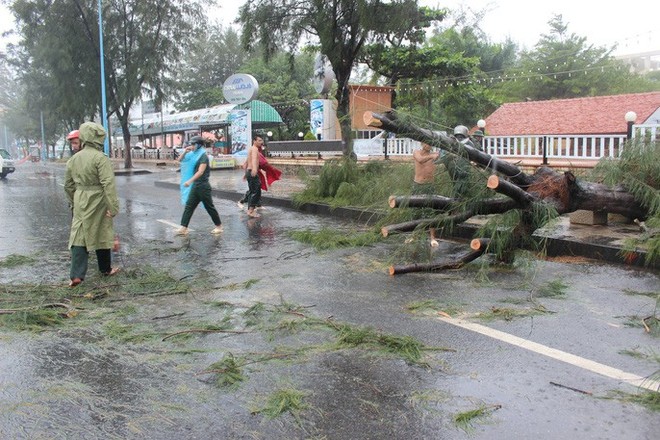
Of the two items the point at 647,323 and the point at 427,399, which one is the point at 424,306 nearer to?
the point at 647,323

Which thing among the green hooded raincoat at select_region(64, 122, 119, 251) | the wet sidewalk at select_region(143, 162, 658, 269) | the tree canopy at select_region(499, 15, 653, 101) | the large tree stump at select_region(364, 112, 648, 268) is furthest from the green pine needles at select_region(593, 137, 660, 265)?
the tree canopy at select_region(499, 15, 653, 101)

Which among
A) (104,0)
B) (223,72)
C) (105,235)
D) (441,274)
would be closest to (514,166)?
(441,274)

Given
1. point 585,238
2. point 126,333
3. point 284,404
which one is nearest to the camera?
point 284,404

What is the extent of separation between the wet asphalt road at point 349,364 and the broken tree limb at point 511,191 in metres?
0.72

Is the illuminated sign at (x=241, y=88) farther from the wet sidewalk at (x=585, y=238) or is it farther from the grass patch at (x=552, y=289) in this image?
the grass patch at (x=552, y=289)

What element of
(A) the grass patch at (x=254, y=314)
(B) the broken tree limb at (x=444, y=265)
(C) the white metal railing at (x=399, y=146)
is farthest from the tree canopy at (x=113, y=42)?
(A) the grass patch at (x=254, y=314)

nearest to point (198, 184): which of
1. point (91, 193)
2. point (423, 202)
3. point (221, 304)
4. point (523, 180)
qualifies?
point (91, 193)

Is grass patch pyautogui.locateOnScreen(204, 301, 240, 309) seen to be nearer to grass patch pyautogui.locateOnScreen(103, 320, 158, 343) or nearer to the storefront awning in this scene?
grass patch pyautogui.locateOnScreen(103, 320, 158, 343)

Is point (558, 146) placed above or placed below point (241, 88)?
below

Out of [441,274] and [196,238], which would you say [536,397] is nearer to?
[441,274]

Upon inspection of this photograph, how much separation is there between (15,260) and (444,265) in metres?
5.43

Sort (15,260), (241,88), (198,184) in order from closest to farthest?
(15,260) → (198,184) → (241,88)

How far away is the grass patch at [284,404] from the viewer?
3.41 metres

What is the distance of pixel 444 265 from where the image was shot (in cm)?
696
